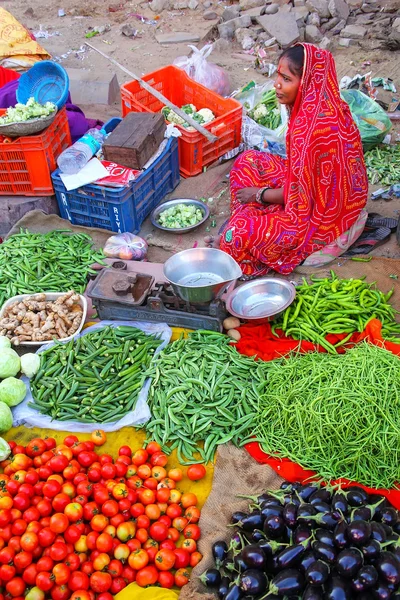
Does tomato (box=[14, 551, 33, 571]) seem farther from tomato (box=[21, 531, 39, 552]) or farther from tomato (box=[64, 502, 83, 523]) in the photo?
tomato (box=[64, 502, 83, 523])

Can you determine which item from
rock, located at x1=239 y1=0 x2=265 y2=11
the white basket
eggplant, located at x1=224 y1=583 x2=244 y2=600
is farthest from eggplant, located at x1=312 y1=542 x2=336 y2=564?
rock, located at x1=239 y1=0 x2=265 y2=11

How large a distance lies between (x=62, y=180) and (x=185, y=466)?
10.2 feet

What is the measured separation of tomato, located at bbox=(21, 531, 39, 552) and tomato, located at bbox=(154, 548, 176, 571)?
595mm

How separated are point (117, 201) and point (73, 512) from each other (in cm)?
304

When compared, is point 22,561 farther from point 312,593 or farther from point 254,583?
point 312,593

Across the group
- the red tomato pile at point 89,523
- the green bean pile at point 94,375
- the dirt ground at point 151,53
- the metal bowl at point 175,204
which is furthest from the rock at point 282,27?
the red tomato pile at point 89,523

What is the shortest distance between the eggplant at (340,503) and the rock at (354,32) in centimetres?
864

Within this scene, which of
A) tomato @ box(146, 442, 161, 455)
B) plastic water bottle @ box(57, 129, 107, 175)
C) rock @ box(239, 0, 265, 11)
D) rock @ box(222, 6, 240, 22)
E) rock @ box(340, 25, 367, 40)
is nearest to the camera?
tomato @ box(146, 442, 161, 455)

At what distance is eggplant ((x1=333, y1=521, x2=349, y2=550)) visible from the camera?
7.31ft

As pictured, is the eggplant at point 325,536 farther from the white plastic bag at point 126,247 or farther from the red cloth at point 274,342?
the white plastic bag at point 126,247

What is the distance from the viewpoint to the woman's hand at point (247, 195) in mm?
4770

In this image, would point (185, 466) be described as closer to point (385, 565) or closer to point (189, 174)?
point (385, 565)

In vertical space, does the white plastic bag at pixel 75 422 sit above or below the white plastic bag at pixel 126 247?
above

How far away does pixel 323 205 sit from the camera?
4.20 meters
